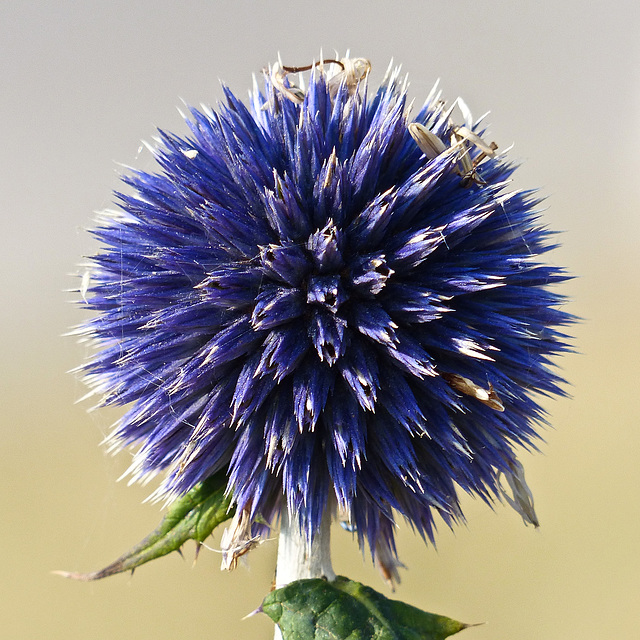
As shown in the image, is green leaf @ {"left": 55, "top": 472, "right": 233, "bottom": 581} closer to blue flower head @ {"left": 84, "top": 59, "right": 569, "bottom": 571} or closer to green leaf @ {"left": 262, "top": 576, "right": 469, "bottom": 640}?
blue flower head @ {"left": 84, "top": 59, "right": 569, "bottom": 571}

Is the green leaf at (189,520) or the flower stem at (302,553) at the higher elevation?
the green leaf at (189,520)

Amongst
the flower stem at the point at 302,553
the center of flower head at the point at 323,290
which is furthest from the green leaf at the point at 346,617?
the center of flower head at the point at 323,290

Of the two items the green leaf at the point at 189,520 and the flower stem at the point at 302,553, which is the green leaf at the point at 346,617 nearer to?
the flower stem at the point at 302,553

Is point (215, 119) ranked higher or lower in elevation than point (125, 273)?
higher

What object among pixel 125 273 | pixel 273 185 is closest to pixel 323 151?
pixel 273 185

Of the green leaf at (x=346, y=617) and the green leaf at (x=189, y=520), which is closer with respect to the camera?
the green leaf at (x=346, y=617)

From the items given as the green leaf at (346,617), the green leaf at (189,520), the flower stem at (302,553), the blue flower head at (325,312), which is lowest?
the green leaf at (346,617)

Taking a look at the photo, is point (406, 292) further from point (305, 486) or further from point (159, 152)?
point (159, 152)
